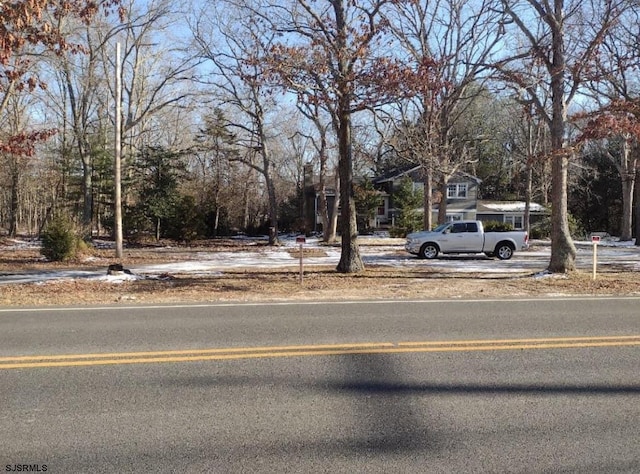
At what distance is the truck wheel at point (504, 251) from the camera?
2334 centimetres

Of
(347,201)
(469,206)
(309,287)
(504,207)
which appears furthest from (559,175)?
(504,207)

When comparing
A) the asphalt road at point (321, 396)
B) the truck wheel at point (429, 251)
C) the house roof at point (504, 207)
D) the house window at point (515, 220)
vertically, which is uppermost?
the house roof at point (504, 207)

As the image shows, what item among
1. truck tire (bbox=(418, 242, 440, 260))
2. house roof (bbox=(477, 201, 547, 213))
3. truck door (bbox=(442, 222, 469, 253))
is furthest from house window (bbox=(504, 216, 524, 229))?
truck tire (bbox=(418, 242, 440, 260))

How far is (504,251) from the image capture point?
23.4 m

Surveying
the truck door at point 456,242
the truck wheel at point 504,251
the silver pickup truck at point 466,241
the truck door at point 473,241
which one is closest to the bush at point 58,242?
the silver pickup truck at point 466,241

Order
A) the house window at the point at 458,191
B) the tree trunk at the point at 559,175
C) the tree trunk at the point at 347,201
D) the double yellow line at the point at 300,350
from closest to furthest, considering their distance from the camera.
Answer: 1. the double yellow line at the point at 300,350
2. the tree trunk at the point at 559,175
3. the tree trunk at the point at 347,201
4. the house window at the point at 458,191

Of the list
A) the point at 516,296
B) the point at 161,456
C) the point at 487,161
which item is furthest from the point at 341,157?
the point at 487,161

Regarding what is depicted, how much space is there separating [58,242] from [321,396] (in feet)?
59.5

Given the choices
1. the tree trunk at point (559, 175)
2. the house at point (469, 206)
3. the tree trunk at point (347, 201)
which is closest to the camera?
the tree trunk at point (559, 175)

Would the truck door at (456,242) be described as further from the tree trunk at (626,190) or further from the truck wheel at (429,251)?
the tree trunk at (626,190)

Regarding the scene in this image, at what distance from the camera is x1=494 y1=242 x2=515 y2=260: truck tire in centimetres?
2334

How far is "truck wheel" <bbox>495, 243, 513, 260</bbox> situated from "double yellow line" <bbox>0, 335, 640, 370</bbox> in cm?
1656

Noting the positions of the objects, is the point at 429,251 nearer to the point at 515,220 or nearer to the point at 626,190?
the point at 626,190

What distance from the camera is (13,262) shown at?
775 inches
